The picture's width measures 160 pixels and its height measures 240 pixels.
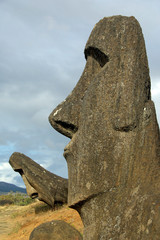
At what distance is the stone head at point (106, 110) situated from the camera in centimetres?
387

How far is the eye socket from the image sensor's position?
433cm

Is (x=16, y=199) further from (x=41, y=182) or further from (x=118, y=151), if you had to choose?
(x=118, y=151)

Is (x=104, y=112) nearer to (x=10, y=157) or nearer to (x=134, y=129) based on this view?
(x=134, y=129)

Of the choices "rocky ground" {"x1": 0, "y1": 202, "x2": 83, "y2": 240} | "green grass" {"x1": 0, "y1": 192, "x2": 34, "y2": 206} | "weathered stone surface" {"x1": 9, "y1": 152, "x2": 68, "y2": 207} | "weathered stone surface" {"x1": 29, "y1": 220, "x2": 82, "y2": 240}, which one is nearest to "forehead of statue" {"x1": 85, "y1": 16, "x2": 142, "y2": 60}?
"weathered stone surface" {"x1": 29, "y1": 220, "x2": 82, "y2": 240}

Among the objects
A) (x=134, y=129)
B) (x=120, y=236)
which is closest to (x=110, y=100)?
(x=134, y=129)

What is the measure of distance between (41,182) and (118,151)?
29.9 ft

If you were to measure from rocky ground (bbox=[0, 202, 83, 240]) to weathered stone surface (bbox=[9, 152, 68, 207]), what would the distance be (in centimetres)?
55

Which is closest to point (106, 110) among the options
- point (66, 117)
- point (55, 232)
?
point (66, 117)

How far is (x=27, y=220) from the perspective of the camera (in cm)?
1320

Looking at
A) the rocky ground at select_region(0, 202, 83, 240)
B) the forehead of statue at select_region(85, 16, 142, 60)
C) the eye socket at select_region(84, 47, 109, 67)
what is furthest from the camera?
the rocky ground at select_region(0, 202, 83, 240)

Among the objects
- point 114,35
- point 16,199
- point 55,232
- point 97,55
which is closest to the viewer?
point 114,35

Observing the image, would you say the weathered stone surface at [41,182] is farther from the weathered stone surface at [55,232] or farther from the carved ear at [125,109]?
the carved ear at [125,109]

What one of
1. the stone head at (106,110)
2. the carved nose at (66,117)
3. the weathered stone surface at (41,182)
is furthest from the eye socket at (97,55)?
the weathered stone surface at (41,182)

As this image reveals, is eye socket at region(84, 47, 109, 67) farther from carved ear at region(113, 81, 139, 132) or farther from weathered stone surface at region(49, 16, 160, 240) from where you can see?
carved ear at region(113, 81, 139, 132)
